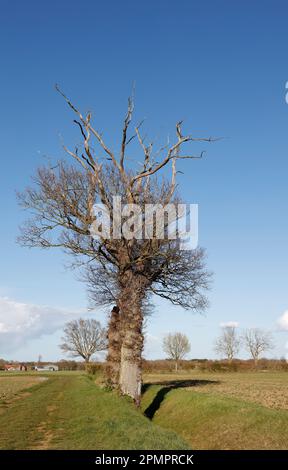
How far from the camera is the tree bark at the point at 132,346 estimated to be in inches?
931

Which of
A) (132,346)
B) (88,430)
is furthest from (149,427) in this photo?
(132,346)

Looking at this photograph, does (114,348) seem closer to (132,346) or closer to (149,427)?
(132,346)

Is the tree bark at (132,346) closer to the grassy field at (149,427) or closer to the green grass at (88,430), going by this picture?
the grassy field at (149,427)

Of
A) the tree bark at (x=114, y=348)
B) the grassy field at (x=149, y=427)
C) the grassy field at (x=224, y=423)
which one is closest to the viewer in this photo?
the grassy field at (x=149, y=427)

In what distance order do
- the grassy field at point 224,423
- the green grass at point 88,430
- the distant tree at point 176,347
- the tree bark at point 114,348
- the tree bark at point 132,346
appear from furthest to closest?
the distant tree at point 176,347 → the tree bark at point 114,348 → the tree bark at point 132,346 → the grassy field at point 224,423 → the green grass at point 88,430

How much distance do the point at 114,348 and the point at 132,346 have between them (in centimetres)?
966

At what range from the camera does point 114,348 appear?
1298 inches

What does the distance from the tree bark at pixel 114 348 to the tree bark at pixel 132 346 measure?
284 inches

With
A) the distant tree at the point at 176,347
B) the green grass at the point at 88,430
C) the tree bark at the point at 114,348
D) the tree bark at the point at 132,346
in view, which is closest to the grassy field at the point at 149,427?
the green grass at the point at 88,430

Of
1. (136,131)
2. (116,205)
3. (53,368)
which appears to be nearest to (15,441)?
(116,205)

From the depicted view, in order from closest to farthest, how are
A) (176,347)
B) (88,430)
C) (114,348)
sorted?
(88,430) < (114,348) < (176,347)

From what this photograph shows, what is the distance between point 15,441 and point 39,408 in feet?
39.0

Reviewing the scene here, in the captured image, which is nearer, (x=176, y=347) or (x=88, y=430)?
(x=88, y=430)

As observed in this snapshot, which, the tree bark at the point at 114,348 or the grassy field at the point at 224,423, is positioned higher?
the tree bark at the point at 114,348
